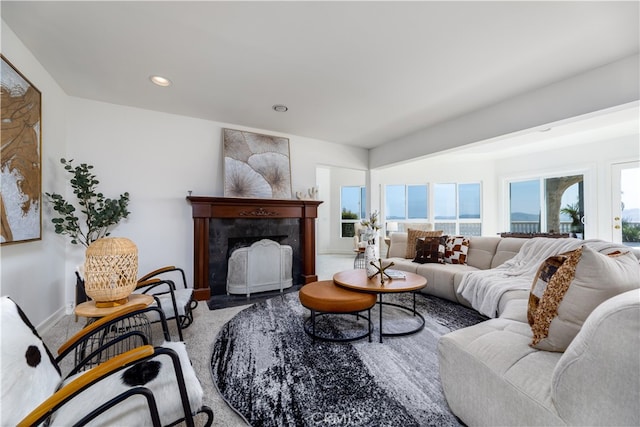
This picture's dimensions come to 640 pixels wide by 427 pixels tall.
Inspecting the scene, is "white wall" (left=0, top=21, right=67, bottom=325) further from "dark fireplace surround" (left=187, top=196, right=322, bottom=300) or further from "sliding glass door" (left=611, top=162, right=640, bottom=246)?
"sliding glass door" (left=611, top=162, right=640, bottom=246)

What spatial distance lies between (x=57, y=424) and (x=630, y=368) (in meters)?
1.93

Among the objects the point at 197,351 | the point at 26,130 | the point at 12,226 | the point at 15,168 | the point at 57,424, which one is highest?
the point at 26,130

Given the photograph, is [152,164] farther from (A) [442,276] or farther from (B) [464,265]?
(B) [464,265]

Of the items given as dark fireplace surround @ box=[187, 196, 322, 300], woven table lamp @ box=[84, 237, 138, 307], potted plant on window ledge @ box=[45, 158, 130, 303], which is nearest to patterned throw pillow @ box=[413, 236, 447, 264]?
dark fireplace surround @ box=[187, 196, 322, 300]

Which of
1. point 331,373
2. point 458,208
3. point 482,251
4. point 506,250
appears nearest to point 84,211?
point 331,373

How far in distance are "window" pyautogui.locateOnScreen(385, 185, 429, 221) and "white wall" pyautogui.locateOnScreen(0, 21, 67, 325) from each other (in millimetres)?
6250

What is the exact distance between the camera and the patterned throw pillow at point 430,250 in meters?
3.76

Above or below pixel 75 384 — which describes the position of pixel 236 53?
above

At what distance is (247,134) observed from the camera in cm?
389

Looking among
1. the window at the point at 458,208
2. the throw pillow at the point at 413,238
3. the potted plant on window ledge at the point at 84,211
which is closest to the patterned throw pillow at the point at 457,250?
the throw pillow at the point at 413,238

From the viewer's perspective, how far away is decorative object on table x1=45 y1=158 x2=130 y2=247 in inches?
100

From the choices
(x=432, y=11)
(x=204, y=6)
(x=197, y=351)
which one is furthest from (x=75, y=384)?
(x=432, y=11)

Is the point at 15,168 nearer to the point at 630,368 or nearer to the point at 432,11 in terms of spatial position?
the point at 432,11

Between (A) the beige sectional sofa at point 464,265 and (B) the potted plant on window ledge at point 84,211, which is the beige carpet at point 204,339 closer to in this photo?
(B) the potted plant on window ledge at point 84,211
